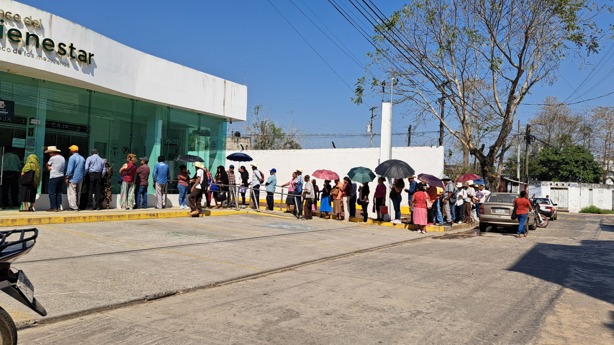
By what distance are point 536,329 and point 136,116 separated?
1468cm

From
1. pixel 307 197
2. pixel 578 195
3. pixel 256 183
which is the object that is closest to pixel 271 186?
pixel 256 183

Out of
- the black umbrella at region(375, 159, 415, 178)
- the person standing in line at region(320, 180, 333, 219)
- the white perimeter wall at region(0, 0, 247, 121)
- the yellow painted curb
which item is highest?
the white perimeter wall at region(0, 0, 247, 121)

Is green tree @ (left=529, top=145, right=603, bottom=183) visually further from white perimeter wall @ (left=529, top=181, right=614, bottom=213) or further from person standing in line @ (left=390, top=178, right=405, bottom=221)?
person standing in line @ (left=390, top=178, right=405, bottom=221)

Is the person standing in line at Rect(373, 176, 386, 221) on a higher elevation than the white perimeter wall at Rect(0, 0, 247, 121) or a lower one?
lower

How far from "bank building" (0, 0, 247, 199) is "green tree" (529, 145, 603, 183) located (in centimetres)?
4761

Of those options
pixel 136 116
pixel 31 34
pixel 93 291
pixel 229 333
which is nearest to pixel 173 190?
pixel 136 116

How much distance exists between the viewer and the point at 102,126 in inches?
611

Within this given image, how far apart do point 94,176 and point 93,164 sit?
358mm

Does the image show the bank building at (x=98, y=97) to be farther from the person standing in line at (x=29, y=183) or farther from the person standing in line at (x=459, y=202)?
the person standing in line at (x=459, y=202)

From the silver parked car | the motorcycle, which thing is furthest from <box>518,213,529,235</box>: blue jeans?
the motorcycle

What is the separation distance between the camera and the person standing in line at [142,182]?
14.9 meters

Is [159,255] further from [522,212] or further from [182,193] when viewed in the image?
[522,212]

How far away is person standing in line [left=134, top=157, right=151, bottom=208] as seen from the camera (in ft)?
48.7

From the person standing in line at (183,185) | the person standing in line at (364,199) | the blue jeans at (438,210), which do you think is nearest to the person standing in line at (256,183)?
the person standing in line at (183,185)
